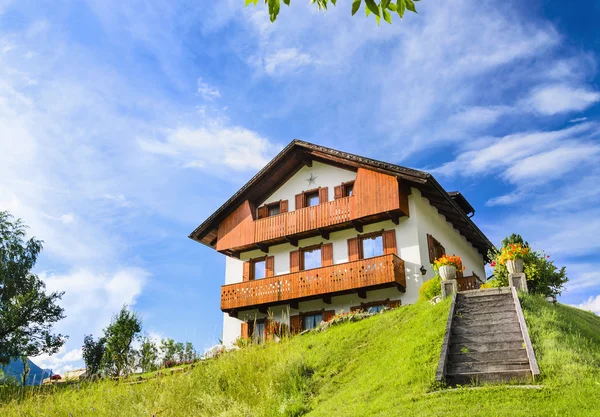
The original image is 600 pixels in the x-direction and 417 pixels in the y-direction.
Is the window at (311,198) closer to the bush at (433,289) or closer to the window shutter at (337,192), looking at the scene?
the window shutter at (337,192)

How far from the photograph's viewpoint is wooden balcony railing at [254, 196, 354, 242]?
23984 millimetres

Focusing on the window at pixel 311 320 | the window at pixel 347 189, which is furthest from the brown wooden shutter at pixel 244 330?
the window at pixel 347 189

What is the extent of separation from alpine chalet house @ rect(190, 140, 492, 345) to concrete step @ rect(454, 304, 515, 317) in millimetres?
5478

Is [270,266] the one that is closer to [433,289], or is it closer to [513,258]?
[433,289]

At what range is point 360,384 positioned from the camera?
1188 centimetres

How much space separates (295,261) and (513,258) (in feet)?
35.2

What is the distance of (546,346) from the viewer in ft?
37.4

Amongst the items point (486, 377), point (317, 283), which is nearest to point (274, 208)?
point (317, 283)

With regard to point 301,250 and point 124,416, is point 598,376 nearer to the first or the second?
point 124,416

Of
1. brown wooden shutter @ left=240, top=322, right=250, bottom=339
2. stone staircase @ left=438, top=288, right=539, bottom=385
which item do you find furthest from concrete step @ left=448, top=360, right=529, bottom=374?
brown wooden shutter @ left=240, top=322, right=250, bottom=339

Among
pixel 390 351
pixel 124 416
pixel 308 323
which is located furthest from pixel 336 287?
pixel 124 416

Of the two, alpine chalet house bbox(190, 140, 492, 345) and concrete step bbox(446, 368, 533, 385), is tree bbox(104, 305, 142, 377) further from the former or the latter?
concrete step bbox(446, 368, 533, 385)

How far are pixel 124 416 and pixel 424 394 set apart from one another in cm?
629

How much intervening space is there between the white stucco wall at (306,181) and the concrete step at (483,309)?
1125 cm
